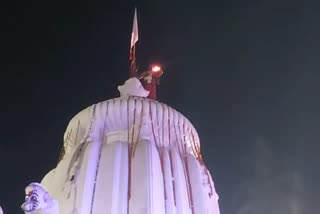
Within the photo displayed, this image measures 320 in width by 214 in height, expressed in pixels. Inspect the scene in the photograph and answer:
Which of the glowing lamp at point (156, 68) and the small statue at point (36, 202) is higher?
the glowing lamp at point (156, 68)

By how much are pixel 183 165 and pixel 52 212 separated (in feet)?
18.0

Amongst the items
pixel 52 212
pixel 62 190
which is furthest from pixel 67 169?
pixel 52 212

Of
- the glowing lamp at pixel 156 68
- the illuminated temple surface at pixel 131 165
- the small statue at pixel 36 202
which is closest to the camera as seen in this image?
the small statue at pixel 36 202

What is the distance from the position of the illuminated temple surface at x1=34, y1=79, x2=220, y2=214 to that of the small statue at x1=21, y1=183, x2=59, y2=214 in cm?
305

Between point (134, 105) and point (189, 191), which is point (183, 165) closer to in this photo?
point (189, 191)

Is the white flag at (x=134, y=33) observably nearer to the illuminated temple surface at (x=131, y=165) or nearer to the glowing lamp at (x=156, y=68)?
the glowing lamp at (x=156, y=68)

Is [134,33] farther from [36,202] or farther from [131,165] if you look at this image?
[36,202]

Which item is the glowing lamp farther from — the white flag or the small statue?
the small statue

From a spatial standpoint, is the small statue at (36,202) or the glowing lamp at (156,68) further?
the glowing lamp at (156,68)

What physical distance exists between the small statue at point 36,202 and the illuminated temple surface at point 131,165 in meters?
3.05

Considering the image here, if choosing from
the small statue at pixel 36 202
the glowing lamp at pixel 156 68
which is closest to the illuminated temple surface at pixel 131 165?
the glowing lamp at pixel 156 68

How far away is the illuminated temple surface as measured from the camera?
48.3 feet

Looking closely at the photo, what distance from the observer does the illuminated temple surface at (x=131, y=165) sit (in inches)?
580

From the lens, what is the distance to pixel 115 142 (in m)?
16.2
